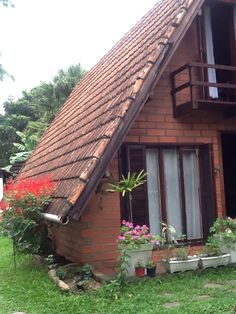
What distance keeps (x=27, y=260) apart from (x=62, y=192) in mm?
3085

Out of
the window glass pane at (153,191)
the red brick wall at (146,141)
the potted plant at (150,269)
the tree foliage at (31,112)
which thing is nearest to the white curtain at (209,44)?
the red brick wall at (146,141)

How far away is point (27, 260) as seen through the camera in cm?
965

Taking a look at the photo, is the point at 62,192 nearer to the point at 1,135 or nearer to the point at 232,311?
the point at 232,311

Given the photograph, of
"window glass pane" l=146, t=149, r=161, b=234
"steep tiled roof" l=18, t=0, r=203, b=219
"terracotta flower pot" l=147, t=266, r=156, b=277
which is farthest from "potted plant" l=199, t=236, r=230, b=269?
"steep tiled roof" l=18, t=0, r=203, b=219

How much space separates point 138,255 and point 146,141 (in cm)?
235

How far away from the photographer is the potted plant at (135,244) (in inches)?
257

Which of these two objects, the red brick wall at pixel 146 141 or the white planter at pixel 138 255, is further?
the red brick wall at pixel 146 141

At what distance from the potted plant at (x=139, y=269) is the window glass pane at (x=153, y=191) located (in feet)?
5.13

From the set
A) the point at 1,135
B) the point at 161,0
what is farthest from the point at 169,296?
the point at 1,135

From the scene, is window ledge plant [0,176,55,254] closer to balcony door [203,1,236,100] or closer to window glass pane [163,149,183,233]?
window glass pane [163,149,183,233]

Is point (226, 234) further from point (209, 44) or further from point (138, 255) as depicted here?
point (209, 44)

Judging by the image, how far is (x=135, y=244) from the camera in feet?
21.5

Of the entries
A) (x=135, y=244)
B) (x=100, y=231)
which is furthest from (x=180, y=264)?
(x=100, y=231)

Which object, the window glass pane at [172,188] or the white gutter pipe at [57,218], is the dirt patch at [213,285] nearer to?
the window glass pane at [172,188]
